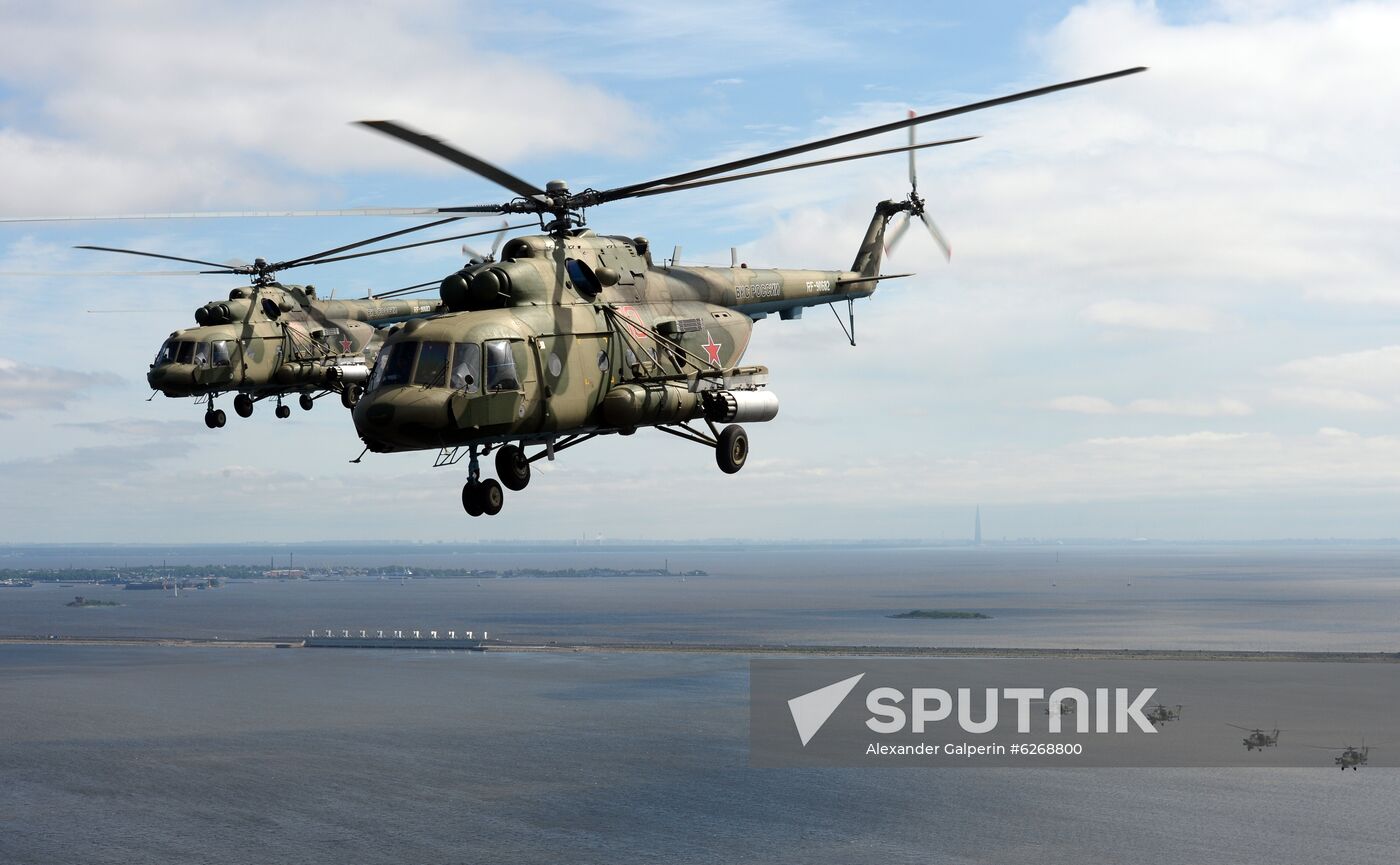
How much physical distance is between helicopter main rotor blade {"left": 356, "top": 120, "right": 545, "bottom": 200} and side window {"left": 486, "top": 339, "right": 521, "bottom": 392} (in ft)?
10.1

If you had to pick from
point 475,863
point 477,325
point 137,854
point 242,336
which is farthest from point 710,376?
point 137,854

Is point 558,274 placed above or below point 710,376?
above

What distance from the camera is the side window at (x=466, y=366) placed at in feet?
73.8

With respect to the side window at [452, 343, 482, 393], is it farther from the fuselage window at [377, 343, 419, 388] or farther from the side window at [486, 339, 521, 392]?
the fuselage window at [377, 343, 419, 388]

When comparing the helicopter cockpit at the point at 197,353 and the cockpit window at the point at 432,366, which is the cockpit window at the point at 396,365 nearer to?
the cockpit window at the point at 432,366

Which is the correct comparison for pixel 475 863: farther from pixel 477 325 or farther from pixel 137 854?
pixel 477 325

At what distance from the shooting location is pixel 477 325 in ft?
76.3

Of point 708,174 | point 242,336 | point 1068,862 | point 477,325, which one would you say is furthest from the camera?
point 1068,862

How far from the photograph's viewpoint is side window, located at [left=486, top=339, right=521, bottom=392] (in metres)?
22.9

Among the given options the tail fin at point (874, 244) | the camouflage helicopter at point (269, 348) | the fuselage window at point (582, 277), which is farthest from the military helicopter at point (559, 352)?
the camouflage helicopter at point (269, 348)

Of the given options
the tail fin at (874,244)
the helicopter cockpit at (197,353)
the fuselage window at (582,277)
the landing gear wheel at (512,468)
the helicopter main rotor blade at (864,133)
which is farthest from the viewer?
the helicopter cockpit at (197,353)

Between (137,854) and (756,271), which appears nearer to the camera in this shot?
(756,271)

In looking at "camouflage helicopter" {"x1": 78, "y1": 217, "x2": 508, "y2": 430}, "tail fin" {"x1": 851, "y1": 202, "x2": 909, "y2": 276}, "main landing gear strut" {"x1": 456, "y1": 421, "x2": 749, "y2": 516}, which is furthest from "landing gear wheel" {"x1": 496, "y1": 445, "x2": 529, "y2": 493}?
"camouflage helicopter" {"x1": 78, "y1": 217, "x2": 508, "y2": 430}

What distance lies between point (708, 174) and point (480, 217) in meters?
5.85
